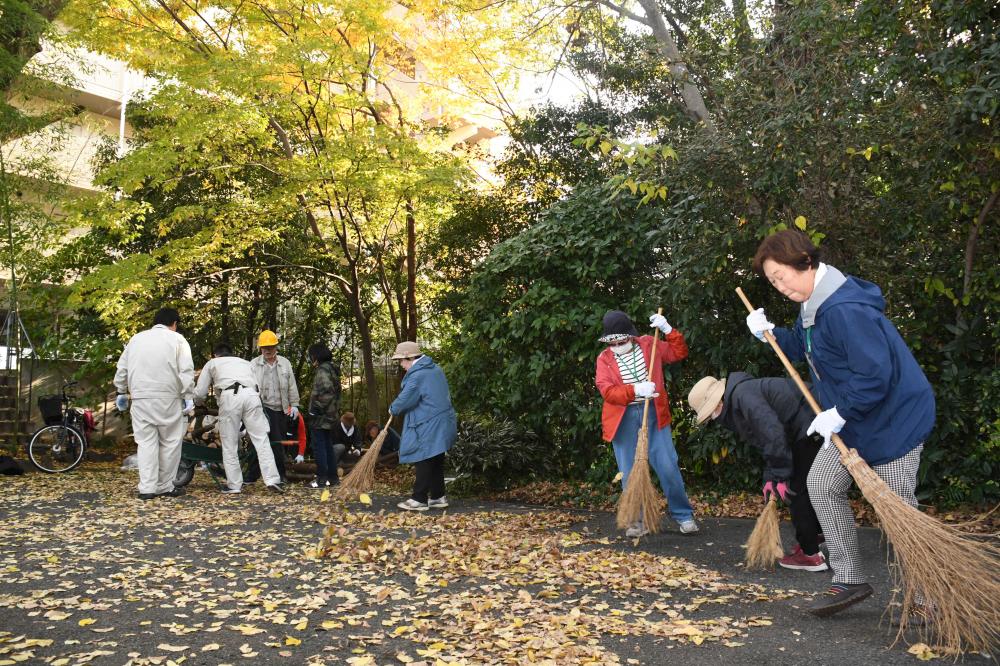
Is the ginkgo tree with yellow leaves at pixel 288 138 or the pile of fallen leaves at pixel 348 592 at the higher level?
the ginkgo tree with yellow leaves at pixel 288 138

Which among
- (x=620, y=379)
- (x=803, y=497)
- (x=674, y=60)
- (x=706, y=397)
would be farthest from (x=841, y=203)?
(x=674, y=60)

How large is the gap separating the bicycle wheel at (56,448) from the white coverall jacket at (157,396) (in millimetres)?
3408

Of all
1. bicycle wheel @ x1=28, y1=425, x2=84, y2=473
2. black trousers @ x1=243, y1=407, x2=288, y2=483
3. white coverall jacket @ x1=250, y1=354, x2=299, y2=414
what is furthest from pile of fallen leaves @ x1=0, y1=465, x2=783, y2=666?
bicycle wheel @ x1=28, y1=425, x2=84, y2=473

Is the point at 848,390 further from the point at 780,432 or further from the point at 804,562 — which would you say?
the point at 804,562

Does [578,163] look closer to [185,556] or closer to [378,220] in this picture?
[378,220]

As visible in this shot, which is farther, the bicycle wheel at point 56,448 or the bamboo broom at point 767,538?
the bicycle wheel at point 56,448

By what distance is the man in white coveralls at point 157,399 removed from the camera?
8.83m

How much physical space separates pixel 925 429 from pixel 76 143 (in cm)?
2049

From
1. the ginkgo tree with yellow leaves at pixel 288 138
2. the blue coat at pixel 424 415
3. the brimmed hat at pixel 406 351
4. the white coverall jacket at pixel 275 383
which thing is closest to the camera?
the blue coat at pixel 424 415

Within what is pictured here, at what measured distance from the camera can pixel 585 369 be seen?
8625mm

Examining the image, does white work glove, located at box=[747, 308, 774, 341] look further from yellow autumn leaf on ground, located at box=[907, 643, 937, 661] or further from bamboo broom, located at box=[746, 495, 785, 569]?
yellow autumn leaf on ground, located at box=[907, 643, 937, 661]

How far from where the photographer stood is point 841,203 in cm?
671

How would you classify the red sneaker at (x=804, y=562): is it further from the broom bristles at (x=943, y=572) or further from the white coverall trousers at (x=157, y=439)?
the white coverall trousers at (x=157, y=439)

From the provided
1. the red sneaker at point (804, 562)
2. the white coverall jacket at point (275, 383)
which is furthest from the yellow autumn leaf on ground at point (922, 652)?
the white coverall jacket at point (275, 383)
